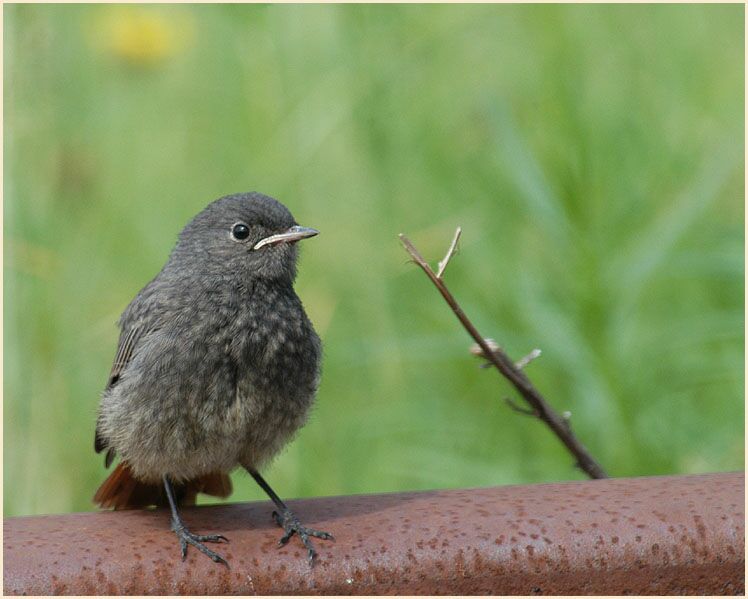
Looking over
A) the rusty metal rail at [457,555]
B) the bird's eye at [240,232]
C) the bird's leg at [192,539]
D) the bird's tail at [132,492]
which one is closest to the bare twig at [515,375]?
the rusty metal rail at [457,555]

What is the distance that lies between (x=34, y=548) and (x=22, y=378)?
8.35 feet

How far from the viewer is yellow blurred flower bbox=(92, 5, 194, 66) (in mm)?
6984

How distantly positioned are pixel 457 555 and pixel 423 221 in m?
3.63

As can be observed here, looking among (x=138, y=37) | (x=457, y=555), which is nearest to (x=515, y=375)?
(x=457, y=555)

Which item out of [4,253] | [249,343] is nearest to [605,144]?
[249,343]

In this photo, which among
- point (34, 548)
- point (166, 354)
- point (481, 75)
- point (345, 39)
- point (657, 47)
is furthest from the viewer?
point (481, 75)

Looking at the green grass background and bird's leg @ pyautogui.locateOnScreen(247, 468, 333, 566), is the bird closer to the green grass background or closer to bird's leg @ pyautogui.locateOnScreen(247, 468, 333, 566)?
bird's leg @ pyautogui.locateOnScreen(247, 468, 333, 566)

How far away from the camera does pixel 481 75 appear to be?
24.4 ft

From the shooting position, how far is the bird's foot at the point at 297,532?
3.08m

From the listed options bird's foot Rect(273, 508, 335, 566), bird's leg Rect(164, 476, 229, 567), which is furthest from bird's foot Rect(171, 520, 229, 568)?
bird's foot Rect(273, 508, 335, 566)

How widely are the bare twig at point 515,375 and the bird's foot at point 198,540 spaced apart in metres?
0.87

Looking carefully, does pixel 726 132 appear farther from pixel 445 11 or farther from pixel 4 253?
pixel 4 253

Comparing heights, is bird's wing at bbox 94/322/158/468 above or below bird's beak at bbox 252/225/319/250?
below

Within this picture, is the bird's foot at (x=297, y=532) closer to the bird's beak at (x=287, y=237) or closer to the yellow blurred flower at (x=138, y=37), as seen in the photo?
the bird's beak at (x=287, y=237)
